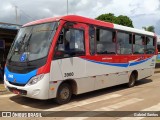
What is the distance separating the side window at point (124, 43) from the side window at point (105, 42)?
0.47 m

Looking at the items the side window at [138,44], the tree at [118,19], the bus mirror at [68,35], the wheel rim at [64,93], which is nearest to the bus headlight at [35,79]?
the wheel rim at [64,93]

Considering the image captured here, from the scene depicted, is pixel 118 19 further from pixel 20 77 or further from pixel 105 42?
pixel 20 77

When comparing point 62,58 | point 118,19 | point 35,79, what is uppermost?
point 118,19

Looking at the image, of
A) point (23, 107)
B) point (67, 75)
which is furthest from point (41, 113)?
point (67, 75)

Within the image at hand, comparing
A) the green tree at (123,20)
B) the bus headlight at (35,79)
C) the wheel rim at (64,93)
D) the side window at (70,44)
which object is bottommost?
the wheel rim at (64,93)

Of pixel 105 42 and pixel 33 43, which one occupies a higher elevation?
pixel 105 42

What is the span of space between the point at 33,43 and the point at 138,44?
6.98 metres

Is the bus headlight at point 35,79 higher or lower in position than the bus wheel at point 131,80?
higher

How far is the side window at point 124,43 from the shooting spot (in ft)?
39.8

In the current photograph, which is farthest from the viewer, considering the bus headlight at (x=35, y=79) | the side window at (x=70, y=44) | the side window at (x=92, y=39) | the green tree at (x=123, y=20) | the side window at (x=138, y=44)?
the green tree at (x=123, y=20)

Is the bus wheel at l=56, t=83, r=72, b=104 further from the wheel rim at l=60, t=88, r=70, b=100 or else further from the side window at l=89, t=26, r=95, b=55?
the side window at l=89, t=26, r=95, b=55

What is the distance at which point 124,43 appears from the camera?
12.7 metres

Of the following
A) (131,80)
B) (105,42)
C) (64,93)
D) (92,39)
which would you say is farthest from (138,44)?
(64,93)

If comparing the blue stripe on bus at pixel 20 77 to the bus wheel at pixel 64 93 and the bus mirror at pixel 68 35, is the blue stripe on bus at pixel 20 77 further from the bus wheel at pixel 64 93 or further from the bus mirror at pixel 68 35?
the bus mirror at pixel 68 35
